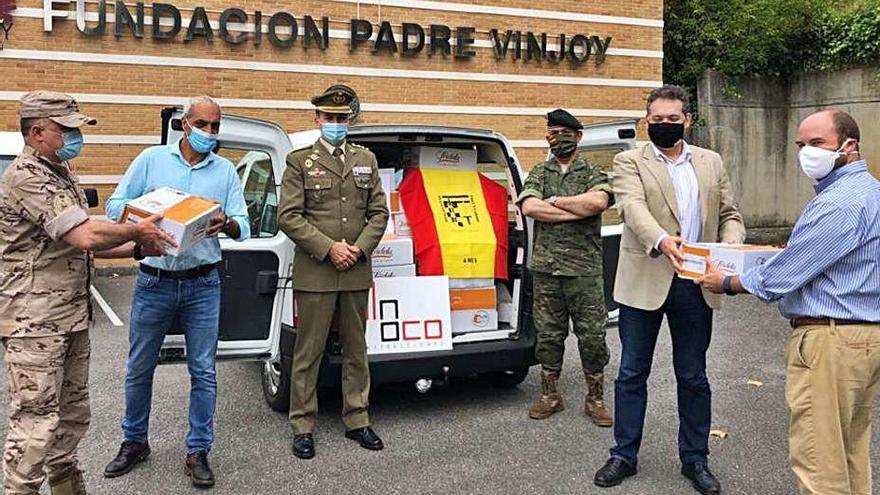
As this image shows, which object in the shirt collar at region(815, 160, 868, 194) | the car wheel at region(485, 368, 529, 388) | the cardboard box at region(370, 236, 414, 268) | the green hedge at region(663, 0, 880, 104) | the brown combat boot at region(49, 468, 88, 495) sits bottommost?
the brown combat boot at region(49, 468, 88, 495)

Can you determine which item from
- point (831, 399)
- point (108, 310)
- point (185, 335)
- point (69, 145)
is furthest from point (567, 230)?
point (108, 310)

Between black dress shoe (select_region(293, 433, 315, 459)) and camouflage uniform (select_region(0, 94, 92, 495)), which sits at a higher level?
camouflage uniform (select_region(0, 94, 92, 495))

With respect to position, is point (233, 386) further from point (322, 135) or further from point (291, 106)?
point (291, 106)

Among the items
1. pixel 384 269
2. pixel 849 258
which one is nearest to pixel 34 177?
pixel 384 269

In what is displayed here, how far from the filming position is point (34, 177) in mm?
3059

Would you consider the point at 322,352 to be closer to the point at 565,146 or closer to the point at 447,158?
the point at 447,158

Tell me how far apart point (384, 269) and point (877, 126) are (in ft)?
41.9

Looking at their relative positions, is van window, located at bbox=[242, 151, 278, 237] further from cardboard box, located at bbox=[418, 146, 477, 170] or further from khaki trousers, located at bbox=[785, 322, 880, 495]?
khaki trousers, located at bbox=[785, 322, 880, 495]

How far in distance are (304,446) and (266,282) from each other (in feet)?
3.17

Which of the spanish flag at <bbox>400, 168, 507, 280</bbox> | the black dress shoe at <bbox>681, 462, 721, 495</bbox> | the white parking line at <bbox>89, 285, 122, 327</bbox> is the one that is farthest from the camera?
the white parking line at <bbox>89, 285, 122, 327</bbox>

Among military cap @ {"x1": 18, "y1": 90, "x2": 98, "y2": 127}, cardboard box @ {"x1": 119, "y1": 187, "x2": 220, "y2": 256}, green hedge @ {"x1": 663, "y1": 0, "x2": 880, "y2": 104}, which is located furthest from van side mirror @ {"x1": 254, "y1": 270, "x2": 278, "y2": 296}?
green hedge @ {"x1": 663, "y1": 0, "x2": 880, "y2": 104}

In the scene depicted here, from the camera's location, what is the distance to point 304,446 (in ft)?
13.7

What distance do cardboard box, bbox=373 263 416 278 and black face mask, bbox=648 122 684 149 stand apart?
183 cm

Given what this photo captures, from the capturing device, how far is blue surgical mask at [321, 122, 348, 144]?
4262 millimetres
